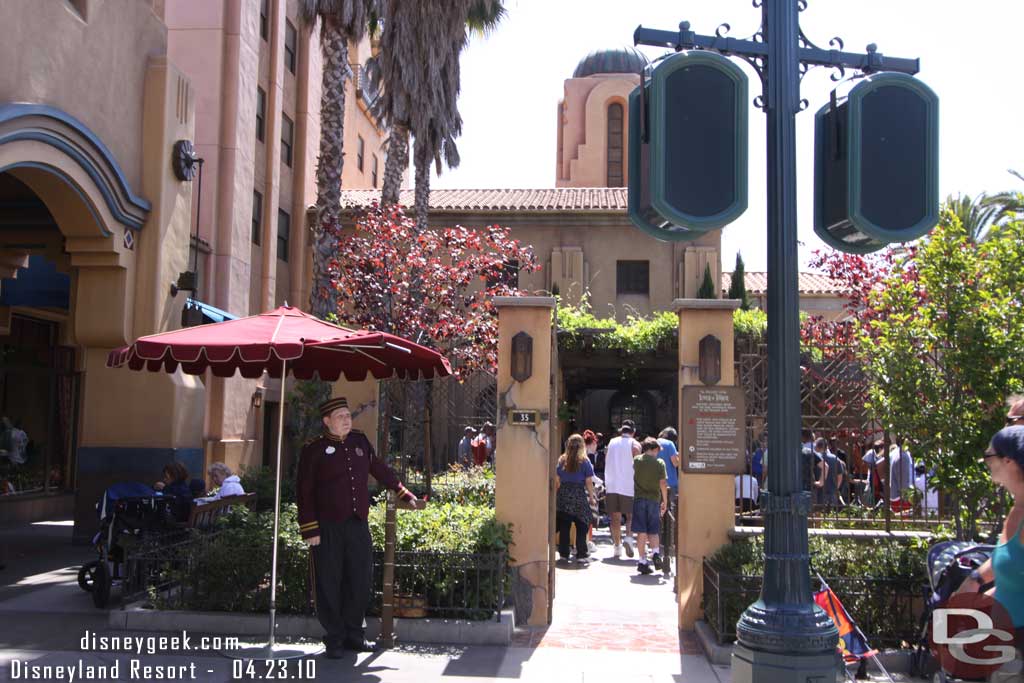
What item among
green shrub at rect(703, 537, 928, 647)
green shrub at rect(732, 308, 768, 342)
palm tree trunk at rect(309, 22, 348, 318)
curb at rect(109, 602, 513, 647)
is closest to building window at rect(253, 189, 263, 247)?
palm tree trunk at rect(309, 22, 348, 318)

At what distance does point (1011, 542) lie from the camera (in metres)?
4.12

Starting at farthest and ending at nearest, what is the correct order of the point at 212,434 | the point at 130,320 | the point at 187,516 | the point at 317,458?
the point at 212,434 < the point at 130,320 < the point at 187,516 < the point at 317,458

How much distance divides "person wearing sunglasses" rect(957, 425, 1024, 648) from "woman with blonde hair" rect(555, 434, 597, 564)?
8685 mm

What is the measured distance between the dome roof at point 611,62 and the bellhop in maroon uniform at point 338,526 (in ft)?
143

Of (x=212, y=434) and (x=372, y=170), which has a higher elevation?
(x=372, y=170)

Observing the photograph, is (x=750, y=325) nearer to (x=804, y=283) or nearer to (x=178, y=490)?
(x=804, y=283)

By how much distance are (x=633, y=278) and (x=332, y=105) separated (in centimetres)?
1612

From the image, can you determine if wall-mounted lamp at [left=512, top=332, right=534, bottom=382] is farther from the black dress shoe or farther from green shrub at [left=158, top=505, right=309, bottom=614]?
the black dress shoe

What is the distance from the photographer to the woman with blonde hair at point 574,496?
42.7 ft

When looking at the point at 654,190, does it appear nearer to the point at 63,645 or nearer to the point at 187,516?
the point at 63,645

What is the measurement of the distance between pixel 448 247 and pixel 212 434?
5.74 metres

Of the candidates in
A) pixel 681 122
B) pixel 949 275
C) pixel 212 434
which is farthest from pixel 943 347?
pixel 212 434

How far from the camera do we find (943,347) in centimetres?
805

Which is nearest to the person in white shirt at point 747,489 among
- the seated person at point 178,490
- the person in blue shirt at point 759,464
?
the person in blue shirt at point 759,464
